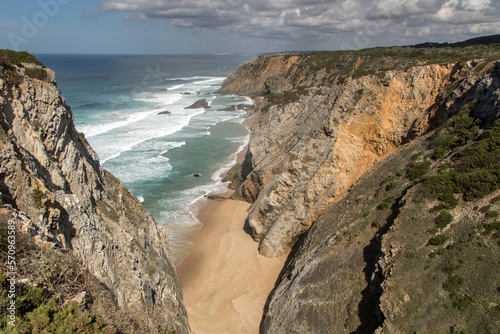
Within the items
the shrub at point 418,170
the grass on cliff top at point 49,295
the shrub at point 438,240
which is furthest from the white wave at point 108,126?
the shrub at point 438,240

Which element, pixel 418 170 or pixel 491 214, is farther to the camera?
pixel 418 170

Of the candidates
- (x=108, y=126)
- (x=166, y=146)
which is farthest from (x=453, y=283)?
(x=108, y=126)

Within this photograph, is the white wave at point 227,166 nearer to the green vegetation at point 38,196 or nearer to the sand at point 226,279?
the sand at point 226,279

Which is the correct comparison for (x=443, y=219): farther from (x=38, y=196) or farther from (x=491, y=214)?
(x=38, y=196)

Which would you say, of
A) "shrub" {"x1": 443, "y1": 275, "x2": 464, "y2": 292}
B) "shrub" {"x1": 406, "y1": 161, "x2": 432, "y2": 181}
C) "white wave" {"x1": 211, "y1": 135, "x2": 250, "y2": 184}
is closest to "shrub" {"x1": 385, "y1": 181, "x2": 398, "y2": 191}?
"shrub" {"x1": 406, "y1": 161, "x2": 432, "y2": 181}

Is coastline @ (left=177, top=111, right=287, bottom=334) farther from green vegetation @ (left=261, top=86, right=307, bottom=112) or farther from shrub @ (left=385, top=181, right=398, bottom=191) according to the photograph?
green vegetation @ (left=261, top=86, right=307, bottom=112)

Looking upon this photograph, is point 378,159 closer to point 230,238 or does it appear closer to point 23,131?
point 230,238

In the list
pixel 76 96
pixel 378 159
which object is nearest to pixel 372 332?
pixel 378 159
